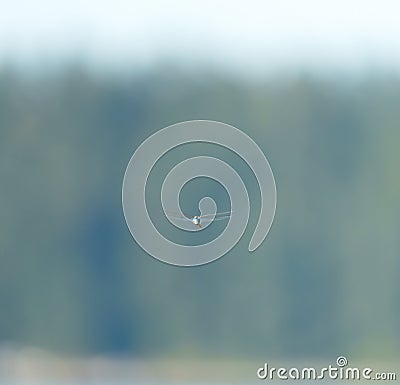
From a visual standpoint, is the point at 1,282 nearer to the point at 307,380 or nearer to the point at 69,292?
the point at 69,292

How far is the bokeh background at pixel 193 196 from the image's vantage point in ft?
8.29

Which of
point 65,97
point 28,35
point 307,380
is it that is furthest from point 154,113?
point 307,380

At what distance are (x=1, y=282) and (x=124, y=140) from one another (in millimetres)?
685

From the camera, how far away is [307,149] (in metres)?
2.53

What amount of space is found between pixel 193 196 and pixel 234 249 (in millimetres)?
240

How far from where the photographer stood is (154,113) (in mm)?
2549

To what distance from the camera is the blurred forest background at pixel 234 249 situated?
253cm

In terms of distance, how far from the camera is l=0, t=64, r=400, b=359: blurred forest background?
2.53 metres

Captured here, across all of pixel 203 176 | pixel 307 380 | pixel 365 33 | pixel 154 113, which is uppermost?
pixel 365 33

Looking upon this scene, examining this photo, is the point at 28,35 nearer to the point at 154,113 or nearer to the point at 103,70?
the point at 103,70

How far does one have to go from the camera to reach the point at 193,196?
2504 mm

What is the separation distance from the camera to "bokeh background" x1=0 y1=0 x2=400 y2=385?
2.53 meters

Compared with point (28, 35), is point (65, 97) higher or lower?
lower

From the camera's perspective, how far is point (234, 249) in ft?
8.27
